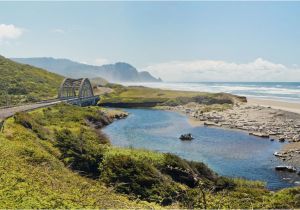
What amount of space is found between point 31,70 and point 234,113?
105 metres

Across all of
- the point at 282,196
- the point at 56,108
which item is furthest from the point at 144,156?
the point at 56,108

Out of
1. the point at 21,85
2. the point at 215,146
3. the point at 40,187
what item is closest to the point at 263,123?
the point at 215,146

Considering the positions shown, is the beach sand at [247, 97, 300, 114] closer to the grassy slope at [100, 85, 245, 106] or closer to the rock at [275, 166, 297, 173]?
the grassy slope at [100, 85, 245, 106]

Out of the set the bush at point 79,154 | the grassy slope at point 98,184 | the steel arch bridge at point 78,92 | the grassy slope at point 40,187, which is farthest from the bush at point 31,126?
the steel arch bridge at point 78,92

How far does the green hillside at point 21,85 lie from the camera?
103 metres

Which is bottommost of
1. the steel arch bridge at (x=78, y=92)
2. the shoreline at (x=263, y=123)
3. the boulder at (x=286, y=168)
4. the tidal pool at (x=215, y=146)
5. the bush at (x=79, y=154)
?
the tidal pool at (x=215, y=146)

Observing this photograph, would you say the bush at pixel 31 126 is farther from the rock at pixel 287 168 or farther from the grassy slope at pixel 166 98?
the grassy slope at pixel 166 98

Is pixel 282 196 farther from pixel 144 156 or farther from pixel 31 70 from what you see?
pixel 31 70

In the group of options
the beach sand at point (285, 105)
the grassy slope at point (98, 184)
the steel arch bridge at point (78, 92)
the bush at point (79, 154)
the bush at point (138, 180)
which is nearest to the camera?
the grassy slope at point (98, 184)

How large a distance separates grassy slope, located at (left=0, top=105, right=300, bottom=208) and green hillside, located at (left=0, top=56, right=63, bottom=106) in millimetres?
65731

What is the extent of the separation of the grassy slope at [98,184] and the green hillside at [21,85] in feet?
216

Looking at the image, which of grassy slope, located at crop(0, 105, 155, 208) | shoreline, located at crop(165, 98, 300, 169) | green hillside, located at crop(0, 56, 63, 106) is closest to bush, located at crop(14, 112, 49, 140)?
grassy slope, located at crop(0, 105, 155, 208)

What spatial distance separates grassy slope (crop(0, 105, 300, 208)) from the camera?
59.5ft

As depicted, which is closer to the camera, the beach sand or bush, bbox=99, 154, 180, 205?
bush, bbox=99, 154, 180, 205
